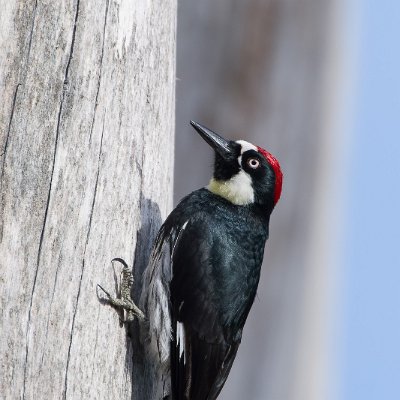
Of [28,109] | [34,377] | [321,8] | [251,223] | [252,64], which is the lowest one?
[34,377]

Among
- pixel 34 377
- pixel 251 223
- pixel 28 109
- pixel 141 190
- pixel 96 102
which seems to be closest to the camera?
pixel 34 377

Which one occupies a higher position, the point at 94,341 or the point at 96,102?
the point at 96,102

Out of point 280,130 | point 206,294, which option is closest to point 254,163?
point 206,294

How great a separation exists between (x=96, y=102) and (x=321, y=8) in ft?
7.80

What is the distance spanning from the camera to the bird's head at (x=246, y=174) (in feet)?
14.3

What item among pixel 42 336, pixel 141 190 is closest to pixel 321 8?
pixel 141 190

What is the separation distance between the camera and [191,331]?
389 centimetres

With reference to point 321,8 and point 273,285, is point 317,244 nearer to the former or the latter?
point 273,285

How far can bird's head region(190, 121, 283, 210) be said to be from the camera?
4.36m

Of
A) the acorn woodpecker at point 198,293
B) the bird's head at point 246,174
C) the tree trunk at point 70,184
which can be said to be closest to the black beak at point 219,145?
the bird's head at point 246,174

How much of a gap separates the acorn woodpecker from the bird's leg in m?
0.18

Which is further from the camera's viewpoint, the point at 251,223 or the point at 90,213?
the point at 251,223

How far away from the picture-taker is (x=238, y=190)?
14.3 feet

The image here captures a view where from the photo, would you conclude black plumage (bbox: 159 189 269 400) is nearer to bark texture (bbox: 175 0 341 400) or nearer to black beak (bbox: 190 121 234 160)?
black beak (bbox: 190 121 234 160)
